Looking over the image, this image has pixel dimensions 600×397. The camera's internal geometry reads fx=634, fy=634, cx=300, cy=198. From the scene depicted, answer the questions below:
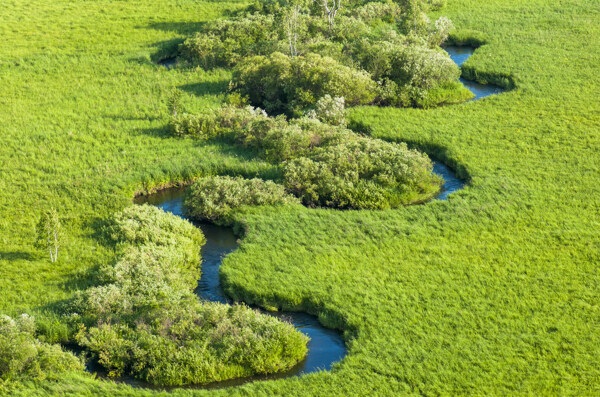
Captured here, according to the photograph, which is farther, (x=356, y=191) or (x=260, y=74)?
(x=260, y=74)

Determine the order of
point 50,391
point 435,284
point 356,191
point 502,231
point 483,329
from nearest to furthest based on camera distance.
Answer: point 50,391, point 483,329, point 435,284, point 502,231, point 356,191

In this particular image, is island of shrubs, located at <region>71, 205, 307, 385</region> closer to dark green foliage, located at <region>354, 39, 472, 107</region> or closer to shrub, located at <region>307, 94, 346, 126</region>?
shrub, located at <region>307, 94, 346, 126</region>

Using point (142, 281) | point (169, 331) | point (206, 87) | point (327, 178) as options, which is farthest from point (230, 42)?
point (169, 331)

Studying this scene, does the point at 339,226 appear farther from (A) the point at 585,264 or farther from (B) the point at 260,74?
(B) the point at 260,74

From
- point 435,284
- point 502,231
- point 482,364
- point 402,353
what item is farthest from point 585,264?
point 402,353

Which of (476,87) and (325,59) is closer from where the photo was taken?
(325,59)

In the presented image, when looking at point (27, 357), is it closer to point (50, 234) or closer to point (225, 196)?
point (50, 234)

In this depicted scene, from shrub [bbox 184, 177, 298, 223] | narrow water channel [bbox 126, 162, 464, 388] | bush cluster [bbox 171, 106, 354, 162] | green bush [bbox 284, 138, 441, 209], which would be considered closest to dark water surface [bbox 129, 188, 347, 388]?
narrow water channel [bbox 126, 162, 464, 388]
